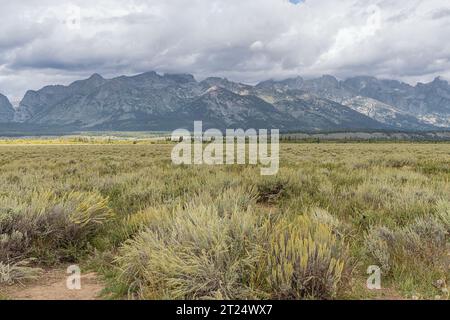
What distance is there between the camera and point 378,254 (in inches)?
200

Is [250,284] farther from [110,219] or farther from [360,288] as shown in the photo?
[110,219]

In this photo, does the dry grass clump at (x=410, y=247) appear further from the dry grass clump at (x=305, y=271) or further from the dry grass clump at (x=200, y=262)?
the dry grass clump at (x=200, y=262)

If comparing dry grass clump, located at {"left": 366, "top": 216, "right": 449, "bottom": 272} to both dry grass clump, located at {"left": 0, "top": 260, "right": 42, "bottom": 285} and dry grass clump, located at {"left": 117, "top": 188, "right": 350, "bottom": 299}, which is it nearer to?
dry grass clump, located at {"left": 117, "top": 188, "right": 350, "bottom": 299}

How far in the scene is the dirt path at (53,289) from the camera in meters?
4.40

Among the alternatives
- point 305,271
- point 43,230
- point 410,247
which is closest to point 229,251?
point 305,271

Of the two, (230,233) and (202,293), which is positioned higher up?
→ (230,233)

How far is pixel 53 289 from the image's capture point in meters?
4.70

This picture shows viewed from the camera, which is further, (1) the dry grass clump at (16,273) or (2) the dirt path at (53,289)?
(1) the dry grass clump at (16,273)

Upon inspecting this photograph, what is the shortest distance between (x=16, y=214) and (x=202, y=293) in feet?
12.6

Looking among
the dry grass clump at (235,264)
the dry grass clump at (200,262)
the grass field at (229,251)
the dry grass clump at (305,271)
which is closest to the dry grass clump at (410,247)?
the grass field at (229,251)
